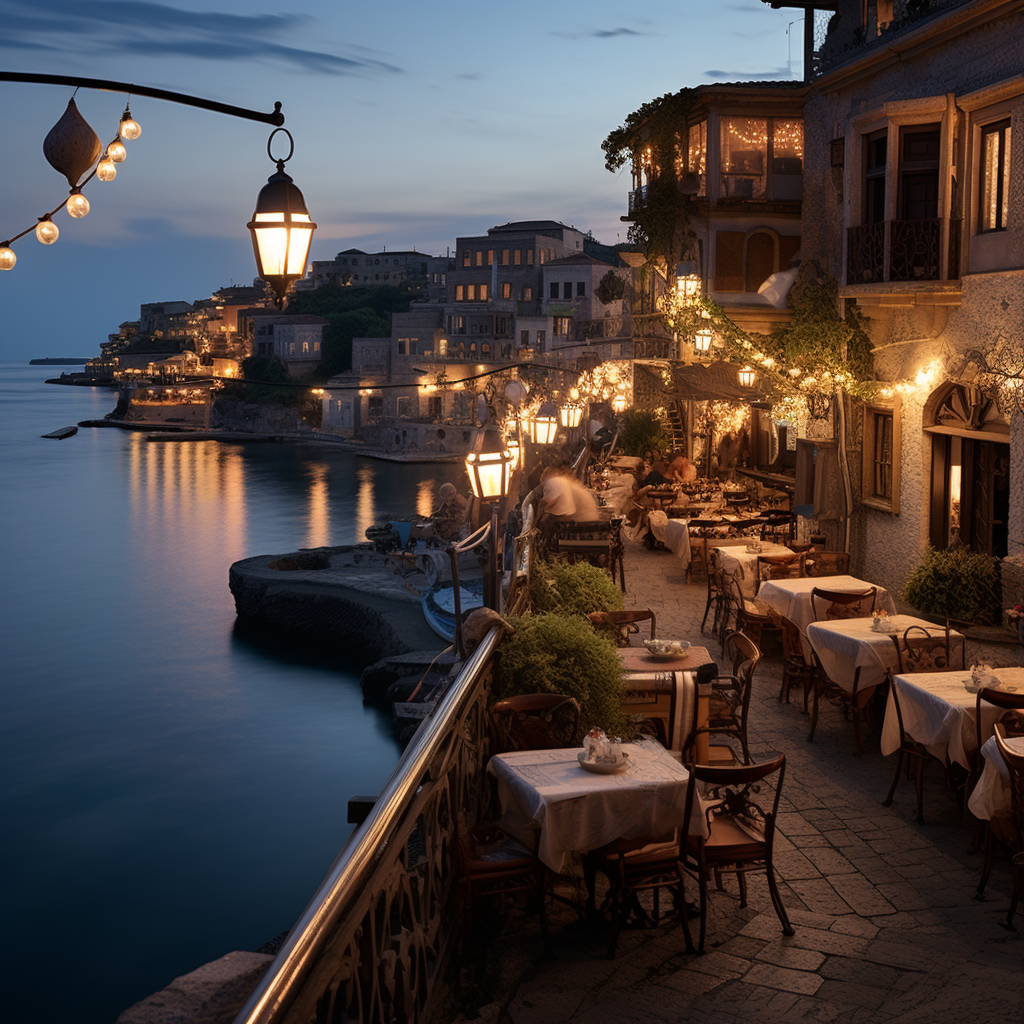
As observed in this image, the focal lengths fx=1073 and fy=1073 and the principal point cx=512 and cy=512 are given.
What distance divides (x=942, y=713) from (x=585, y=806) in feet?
9.93

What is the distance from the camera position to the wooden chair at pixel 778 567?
12055mm

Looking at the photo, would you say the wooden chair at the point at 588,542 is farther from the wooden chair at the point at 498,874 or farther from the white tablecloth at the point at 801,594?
the wooden chair at the point at 498,874

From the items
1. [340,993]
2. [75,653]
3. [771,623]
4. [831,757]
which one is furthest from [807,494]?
[75,653]

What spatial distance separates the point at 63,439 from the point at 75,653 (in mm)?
90578

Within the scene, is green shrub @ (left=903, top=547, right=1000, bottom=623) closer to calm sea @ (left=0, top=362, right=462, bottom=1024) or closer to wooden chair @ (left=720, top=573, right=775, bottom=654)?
wooden chair @ (left=720, top=573, right=775, bottom=654)

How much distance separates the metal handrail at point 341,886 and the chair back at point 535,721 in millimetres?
1393

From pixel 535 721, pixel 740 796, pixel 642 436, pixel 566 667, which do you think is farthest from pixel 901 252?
pixel 642 436

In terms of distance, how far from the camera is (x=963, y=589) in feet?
38.2

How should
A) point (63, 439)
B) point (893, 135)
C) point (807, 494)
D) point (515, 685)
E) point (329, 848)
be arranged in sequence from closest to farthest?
point (515, 685) → point (893, 135) → point (807, 494) → point (329, 848) → point (63, 439)

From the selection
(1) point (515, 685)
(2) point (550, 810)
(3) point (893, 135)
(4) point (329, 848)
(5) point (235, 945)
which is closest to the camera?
(2) point (550, 810)

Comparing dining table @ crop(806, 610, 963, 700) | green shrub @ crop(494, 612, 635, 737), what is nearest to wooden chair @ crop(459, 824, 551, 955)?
green shrub @ crop(494, 612, 635, 737)

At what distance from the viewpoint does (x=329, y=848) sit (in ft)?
68.5

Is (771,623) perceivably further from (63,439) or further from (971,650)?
(63,439)

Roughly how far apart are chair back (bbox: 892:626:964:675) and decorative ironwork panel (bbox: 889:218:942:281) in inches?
217
